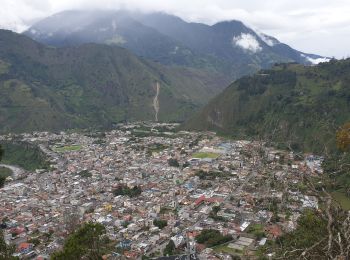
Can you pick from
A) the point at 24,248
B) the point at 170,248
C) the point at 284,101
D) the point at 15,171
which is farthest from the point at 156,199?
the point at 284,101

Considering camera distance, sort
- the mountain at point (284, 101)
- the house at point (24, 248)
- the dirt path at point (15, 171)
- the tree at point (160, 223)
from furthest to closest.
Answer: the mountain at point (284, 101)
the dirt path at point (15, 171)
the tree at point (160, 223)
the house at point (24, 248)

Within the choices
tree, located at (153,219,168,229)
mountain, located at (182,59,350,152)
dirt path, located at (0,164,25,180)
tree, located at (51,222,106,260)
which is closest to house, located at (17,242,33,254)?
tree, located at (153,219,168,229)

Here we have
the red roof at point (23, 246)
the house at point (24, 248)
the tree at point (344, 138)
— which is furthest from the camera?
the red roof at point (23, 246)

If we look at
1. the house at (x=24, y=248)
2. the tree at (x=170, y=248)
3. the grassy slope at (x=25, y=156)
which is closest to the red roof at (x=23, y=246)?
the house at (x=24, y=248)

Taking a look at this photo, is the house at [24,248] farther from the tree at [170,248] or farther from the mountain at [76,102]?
the mountain at [76,102]

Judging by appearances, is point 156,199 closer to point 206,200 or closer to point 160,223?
point 206,200

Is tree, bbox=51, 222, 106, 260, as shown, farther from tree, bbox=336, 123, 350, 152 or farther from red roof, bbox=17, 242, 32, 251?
red roof, bbox=17, 242, 32, 251
